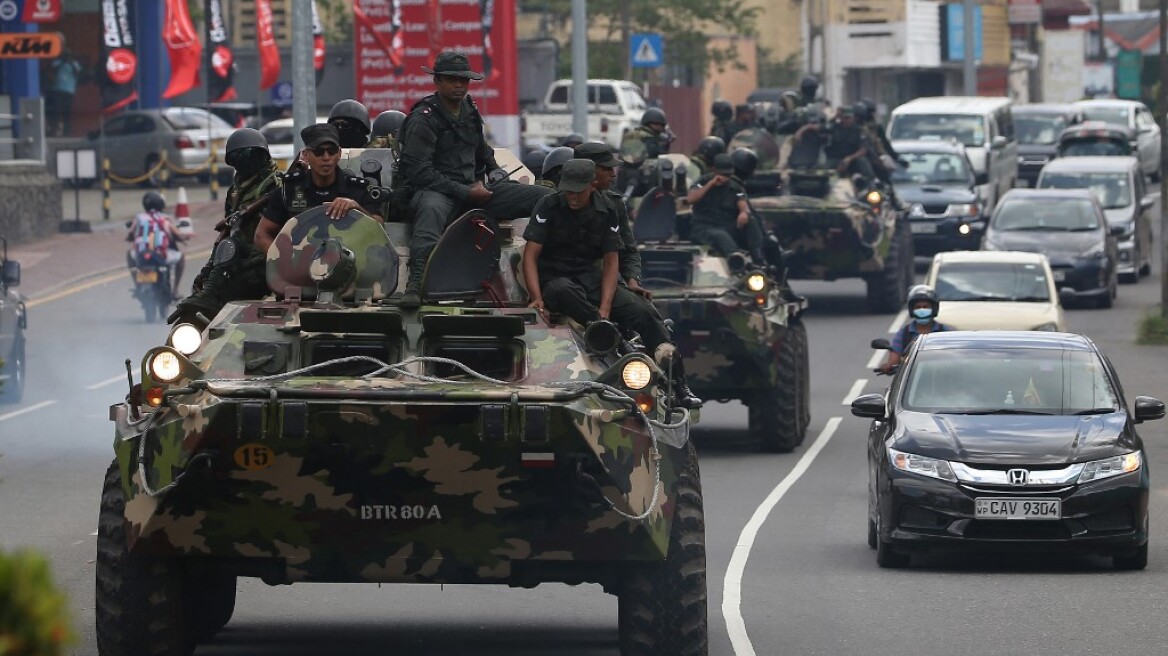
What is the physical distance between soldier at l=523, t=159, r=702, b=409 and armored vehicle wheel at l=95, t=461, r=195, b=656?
2431mm

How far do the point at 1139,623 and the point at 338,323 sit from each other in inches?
165

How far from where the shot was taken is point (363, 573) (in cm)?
881

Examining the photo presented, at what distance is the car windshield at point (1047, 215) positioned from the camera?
102ft

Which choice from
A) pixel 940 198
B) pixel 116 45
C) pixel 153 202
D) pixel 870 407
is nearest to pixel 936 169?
pixel 940 198

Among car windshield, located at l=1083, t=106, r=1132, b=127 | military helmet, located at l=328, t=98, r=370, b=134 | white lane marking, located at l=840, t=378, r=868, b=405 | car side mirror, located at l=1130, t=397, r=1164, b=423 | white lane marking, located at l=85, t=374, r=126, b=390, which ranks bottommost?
white lane marking, located at l=840, t=378, r=868, b=405

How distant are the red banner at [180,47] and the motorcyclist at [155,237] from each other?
50.2 feet

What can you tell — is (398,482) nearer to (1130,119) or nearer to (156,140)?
(156,140)

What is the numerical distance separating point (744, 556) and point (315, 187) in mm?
4050

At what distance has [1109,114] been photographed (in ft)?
182

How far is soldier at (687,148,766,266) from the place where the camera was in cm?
1930

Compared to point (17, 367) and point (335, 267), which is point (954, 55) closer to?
point (17, 367)

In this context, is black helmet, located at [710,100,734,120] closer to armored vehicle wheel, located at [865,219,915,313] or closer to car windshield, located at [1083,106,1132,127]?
armored vehicle wheel, located at [865,219,915,313]

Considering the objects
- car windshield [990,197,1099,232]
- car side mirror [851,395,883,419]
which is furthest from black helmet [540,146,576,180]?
car windshield [990,197,1099,232]

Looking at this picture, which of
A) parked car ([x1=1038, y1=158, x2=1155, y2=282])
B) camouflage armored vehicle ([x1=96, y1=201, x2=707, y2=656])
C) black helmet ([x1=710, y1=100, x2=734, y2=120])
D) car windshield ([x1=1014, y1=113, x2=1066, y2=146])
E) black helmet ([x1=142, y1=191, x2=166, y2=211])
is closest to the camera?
camouflage armored vehicle ([x1=96, y1=201, x2=707, y2=656])
